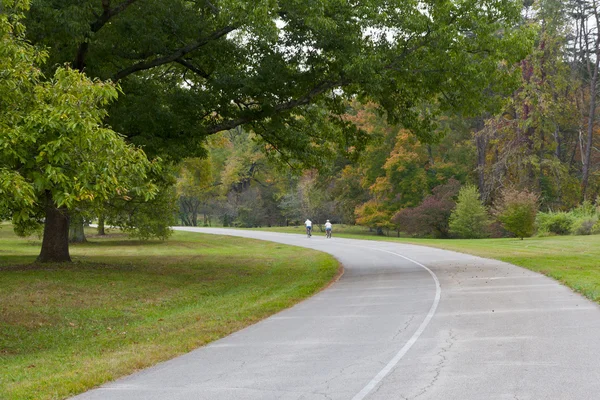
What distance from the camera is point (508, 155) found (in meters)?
53.8

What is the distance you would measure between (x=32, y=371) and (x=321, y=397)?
444 centimetres

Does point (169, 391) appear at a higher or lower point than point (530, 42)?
lower

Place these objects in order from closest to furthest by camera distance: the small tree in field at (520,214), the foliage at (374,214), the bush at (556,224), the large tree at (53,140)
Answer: the large tree at (53,140)
the small tree in field at (520,214)
the bush at (556,224)
the foliage at (374,214)

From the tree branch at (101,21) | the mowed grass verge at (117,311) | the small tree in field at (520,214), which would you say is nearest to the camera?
the mowed grass verge at (117,311)

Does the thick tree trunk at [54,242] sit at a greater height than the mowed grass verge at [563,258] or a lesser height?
greater

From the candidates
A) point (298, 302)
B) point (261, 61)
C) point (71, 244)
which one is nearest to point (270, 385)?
point (298, 302)

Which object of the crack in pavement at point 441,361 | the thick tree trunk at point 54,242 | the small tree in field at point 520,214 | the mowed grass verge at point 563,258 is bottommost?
the crack in pavement at point 441,361

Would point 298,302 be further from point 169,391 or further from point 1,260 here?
point 1,260

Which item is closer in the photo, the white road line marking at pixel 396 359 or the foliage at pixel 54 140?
the white road line marking at pixel 396 359

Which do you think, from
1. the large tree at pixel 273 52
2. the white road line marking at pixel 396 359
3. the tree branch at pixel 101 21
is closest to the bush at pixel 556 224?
the large tree at pixel 273 52

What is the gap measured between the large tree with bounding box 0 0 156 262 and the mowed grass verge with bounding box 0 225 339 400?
8.11 ft

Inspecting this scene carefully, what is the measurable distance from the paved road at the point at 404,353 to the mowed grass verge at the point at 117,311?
0.65 m

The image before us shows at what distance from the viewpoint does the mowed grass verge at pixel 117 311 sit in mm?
9086

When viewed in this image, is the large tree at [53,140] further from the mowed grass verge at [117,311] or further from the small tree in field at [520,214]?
the small tree in field at [520,214]
